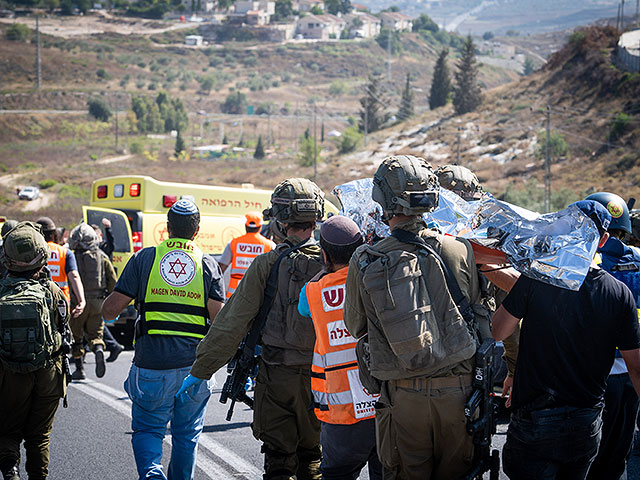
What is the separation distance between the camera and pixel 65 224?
4491cm

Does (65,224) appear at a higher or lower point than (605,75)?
lower

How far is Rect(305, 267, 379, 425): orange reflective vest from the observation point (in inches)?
151

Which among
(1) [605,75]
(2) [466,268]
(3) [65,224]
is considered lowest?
(3) [65,224]

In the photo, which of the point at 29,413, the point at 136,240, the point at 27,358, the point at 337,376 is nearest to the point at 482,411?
the point at 337,376

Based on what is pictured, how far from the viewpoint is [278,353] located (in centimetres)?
430

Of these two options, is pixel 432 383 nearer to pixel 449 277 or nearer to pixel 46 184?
pixel 449 277

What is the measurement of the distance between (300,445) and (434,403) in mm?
1332

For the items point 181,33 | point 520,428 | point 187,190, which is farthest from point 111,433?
point 181,33

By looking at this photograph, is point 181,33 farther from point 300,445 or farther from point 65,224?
point 300,445

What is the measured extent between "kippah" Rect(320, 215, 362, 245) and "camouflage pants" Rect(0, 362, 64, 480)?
6.90 feet

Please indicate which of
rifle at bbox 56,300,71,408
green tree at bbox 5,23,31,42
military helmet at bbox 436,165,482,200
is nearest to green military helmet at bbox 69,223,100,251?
rifle at bbox 56,300,71,408

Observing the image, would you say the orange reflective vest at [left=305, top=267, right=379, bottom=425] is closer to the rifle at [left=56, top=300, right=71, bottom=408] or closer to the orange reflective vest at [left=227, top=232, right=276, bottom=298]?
the rifle at [left=56, top=300, right=71, bottom=408]

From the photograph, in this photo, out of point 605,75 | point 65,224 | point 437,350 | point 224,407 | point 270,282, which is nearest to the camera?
point 437,350

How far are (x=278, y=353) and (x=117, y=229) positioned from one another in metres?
8.24
